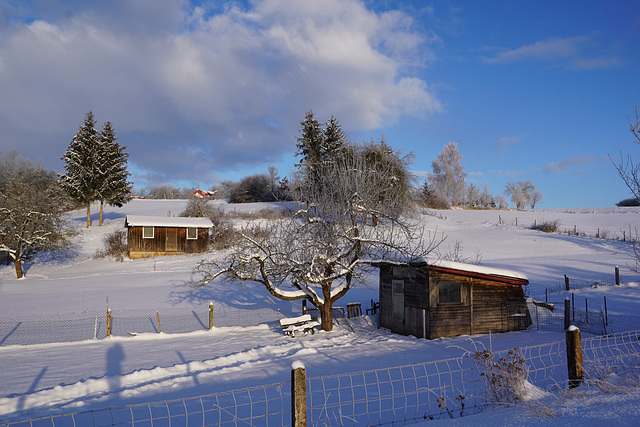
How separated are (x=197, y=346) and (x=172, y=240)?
86.9ft

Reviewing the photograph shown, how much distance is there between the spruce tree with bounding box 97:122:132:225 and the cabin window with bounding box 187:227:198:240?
1444 cm

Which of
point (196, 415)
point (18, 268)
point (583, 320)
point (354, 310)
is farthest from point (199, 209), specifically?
point (196, 415)

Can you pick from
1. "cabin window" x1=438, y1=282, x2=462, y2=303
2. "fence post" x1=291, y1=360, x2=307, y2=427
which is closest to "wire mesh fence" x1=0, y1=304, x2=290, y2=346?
"cabin window" x1=438, y1=282, x2=462, y2=303

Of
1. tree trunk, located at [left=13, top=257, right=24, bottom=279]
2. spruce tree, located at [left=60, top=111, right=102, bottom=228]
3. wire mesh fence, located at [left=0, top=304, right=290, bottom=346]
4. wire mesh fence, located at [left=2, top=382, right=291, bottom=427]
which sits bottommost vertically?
wire mesh fence, located at [left=0, top=304, right=290, bottom=346]

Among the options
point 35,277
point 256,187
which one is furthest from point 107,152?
point 256,187

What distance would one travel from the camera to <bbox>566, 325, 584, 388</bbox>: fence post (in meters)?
6.28

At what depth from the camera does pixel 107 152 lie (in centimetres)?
4691

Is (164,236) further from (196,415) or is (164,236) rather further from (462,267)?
(196,415)

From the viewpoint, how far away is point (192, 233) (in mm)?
39469

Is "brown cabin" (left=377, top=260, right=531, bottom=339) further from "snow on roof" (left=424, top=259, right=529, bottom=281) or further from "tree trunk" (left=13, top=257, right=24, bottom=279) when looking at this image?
"tree trunk" (left=13, top=257, right=24, bottom=279)

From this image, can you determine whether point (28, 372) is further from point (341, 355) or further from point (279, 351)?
point (341, 355)

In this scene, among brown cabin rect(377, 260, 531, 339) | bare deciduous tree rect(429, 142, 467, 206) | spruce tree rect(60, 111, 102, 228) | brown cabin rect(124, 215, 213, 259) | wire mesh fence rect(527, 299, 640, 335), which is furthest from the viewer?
bare deciduous tree rect(429, 142, 467, 206)

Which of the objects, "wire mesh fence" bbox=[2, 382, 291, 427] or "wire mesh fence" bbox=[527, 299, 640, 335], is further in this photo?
"wire mesh fence" bbox=[527, 299, 640, 335]

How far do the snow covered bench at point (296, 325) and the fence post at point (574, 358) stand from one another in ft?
36.0
